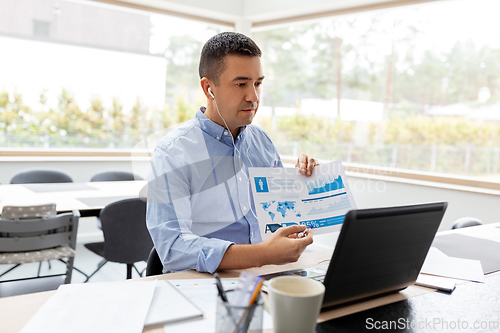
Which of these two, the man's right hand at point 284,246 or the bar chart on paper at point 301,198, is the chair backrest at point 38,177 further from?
the man's right hand at point 284,246

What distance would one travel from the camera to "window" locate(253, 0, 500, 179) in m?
3.87

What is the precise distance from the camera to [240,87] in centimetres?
142

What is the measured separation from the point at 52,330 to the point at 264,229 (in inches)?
24.0

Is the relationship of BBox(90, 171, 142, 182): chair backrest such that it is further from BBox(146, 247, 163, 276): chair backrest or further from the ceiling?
BBox(146, 247, 163, 276): chair backrest

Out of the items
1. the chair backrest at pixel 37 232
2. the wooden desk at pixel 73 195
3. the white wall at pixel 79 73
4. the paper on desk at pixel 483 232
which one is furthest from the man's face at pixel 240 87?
the white wall at pixel 79 73

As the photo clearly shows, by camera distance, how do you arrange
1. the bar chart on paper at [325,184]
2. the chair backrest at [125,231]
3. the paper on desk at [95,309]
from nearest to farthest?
1. the paper on desk at [95,309]
2. the bar chart on paper at [325,184]
3. the chair backrest at [125,231]

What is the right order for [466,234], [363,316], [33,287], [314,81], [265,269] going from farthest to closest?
[314,81]
[33,287]
[466,234]
[265,269]
[363,316]

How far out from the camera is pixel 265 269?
4.02 feet

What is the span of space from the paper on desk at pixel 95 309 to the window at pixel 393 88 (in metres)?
3.67

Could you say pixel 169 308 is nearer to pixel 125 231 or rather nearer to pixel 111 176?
pixel 125 231

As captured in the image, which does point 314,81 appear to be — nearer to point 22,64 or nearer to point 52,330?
point 22,64

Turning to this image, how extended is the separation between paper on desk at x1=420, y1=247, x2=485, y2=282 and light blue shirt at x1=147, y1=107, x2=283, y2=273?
577 mm

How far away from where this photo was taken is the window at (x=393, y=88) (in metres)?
3.87

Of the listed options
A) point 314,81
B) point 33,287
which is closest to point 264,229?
point 33,287
